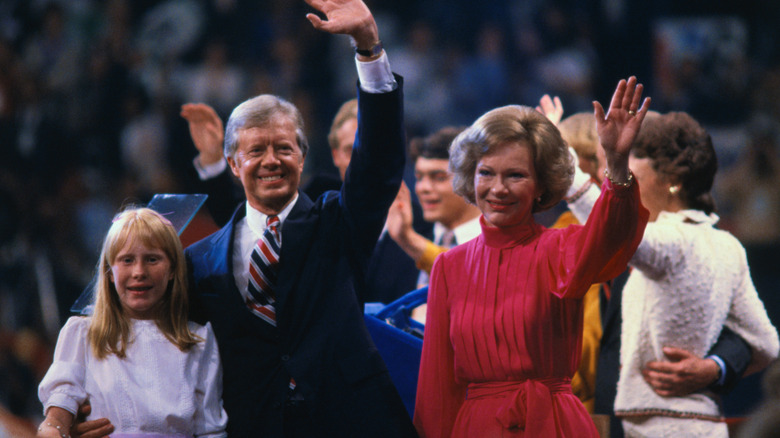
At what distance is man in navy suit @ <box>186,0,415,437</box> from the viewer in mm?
2314

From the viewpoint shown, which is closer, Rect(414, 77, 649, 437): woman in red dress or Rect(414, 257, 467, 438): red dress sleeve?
Rect(414, 77, 649, 437): woman in red dress

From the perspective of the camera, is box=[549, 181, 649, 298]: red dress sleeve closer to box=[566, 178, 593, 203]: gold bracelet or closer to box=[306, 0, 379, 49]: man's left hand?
box=[566, 178, 593, 203]: gold bracelet

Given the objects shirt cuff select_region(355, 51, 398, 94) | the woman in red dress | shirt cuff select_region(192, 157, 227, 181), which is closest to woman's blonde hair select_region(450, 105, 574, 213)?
the woman in red dress

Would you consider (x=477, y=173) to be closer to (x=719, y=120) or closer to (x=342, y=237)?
(x=342, y=237)

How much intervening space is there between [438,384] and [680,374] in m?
0.86

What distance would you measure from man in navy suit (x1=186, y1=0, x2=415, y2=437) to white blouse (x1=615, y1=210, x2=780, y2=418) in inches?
33.7

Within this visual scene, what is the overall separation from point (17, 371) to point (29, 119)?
2.26 m

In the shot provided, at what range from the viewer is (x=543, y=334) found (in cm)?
221

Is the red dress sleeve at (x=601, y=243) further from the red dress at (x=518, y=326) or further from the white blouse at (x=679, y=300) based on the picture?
the white blouse at (x=679, y=300)

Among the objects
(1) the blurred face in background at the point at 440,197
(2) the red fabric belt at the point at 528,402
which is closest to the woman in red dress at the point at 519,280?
(2) the red fabric belt at the point at 528,402

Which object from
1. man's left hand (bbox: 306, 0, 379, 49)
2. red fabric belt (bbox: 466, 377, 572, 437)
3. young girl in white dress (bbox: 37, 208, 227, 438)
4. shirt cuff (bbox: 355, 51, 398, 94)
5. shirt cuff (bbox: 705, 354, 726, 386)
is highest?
man's left hand (bbox: 306, 0, 379, 49)

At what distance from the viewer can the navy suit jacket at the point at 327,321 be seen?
234 centimetres

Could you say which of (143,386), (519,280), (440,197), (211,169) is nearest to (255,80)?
(440,197)

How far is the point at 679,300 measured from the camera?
2709mm
